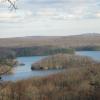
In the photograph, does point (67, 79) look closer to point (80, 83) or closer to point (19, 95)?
point (80, 83)

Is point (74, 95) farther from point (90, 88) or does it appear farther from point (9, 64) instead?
point (9, 64)

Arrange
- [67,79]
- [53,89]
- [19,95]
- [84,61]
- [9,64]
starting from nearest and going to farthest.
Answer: [9,64], [19,95], [53,89], [67,79], [84,61]

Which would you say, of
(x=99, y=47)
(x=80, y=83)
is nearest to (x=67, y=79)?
(x=80, y=83)

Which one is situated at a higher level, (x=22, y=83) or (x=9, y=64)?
(x=9, y=64)

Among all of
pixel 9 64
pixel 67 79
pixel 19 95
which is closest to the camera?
pixel 9 64

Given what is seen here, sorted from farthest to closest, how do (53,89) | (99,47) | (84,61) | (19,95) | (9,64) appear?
(99,47)
(84,61)
(53,89)
(19,95)
(9,64)

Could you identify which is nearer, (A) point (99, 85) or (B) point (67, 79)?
(A) point (99, 85)

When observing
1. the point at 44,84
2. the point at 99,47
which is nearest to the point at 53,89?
the point at 44,84

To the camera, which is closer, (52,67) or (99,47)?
(52,67)

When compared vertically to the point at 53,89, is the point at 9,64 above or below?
above
